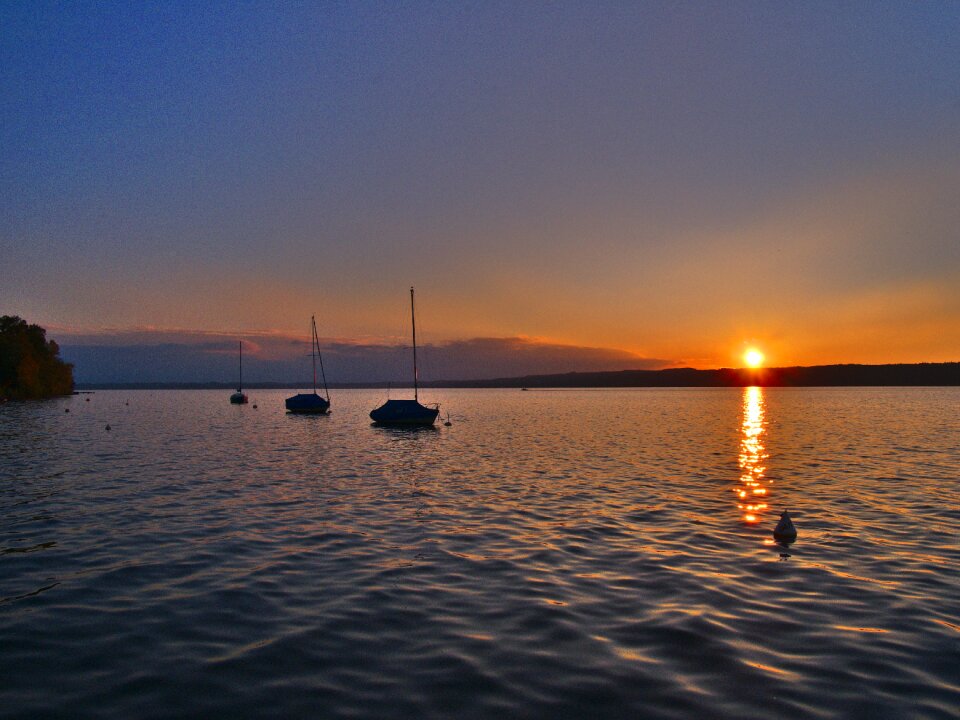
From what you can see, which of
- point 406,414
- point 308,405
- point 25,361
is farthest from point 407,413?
point 25,361

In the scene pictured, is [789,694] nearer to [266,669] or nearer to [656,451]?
[266,669]

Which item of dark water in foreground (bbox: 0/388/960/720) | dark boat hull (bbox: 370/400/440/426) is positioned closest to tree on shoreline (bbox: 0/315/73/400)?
dark boat hull (bbox: 370/400/440/426)

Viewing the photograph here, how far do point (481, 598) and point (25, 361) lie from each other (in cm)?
17358

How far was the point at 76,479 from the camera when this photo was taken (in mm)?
30297

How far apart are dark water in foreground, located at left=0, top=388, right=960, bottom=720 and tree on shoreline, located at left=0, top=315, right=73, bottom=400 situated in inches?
5787

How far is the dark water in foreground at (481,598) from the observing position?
8.25 meters

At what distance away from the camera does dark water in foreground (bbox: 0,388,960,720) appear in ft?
27.1

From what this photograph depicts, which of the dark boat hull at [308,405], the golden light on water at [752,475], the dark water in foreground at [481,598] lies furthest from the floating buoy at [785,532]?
the dark boat hull at [308,405]

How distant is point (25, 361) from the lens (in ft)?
477

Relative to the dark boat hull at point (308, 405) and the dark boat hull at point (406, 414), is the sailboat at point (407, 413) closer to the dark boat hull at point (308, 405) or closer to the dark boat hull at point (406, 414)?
the dark boat hull at point (406, 414)

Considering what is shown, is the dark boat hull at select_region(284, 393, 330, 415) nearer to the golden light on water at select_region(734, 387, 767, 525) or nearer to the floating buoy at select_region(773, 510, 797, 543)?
the golden light on water at select_region(734, 387, 767, 525)

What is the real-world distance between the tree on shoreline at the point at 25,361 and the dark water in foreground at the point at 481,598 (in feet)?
482

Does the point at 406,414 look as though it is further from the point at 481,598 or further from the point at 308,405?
the point at 481,598

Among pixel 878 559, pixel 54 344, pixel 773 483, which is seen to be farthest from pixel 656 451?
pixel 54 344
